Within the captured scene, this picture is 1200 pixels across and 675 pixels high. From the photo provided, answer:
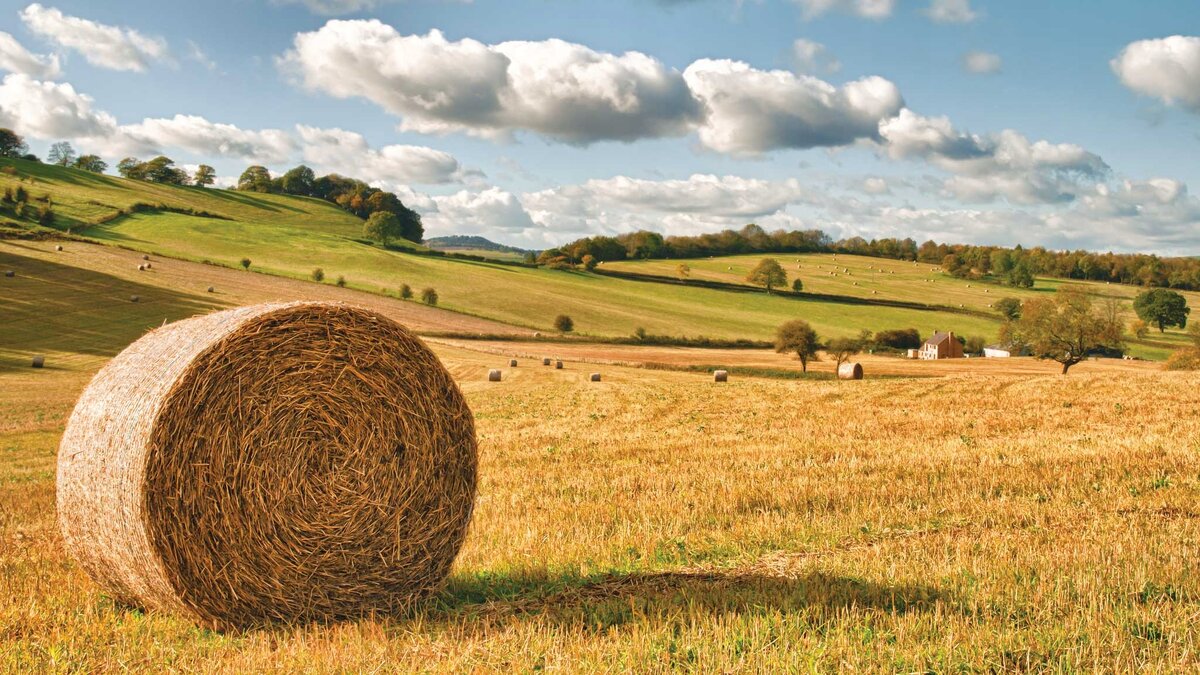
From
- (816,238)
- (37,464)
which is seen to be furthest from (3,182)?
(816,238)

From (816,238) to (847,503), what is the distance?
132 metres

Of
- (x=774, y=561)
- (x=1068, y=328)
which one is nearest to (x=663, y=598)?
(x=774, y=561)

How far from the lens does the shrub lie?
79.4 metres

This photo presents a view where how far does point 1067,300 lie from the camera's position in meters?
52.3

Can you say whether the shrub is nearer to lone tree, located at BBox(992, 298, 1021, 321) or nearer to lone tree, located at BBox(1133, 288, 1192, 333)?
lone tree, located at BBox(992, 298, 1021, 321)

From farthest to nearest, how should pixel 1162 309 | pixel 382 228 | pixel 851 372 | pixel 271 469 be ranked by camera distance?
pixel 382 228 < pixel 1162 309 < pixel 851 372 < pixel 271 469

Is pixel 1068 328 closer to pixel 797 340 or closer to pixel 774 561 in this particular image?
pixel 797 340

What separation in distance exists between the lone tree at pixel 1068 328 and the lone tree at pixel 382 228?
77.0 m

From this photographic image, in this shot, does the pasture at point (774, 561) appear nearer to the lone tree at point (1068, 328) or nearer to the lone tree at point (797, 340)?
the lone tree at point (797, 340)

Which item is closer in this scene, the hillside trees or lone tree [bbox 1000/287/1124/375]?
lone tree [bbox 1000/287/1124/375]

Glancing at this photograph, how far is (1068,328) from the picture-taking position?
51188mm

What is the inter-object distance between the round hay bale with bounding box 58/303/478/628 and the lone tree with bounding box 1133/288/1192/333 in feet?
313

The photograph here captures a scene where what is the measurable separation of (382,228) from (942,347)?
220 ft

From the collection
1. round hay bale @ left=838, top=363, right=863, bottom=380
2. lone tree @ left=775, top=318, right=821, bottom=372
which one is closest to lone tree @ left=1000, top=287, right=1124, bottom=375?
lone tree @ left=775, top=318, right=821, bottom=372
